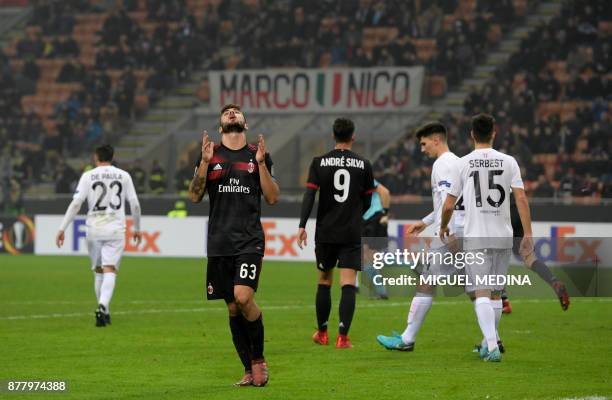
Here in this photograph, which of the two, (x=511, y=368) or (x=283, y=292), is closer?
(x=511, y=368)

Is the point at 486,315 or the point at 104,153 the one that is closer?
the point at 486,315

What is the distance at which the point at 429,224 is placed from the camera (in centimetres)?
1291

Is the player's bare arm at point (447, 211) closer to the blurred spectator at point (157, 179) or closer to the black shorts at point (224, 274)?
the black shorts at point (224, 274)

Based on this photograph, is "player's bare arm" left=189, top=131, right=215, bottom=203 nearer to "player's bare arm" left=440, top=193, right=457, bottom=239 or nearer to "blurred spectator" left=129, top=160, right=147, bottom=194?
"player's bare arm" left=440, top=193, right=457, bottom=239

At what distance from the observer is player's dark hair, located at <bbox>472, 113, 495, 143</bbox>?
38.0 ft

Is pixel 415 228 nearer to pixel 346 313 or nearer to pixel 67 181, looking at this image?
pixel 346 313

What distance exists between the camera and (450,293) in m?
13.2

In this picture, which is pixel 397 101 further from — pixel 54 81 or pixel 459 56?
pixel 54 81

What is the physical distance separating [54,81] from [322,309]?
32945 millimetres

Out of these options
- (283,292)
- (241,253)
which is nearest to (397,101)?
(283,292)

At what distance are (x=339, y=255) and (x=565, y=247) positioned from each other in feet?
47.0

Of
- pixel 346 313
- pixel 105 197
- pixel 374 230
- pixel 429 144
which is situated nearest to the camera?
pixel 429 144

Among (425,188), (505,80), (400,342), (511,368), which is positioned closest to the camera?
(511,368)

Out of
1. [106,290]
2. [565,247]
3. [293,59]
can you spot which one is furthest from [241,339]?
[293,59]
